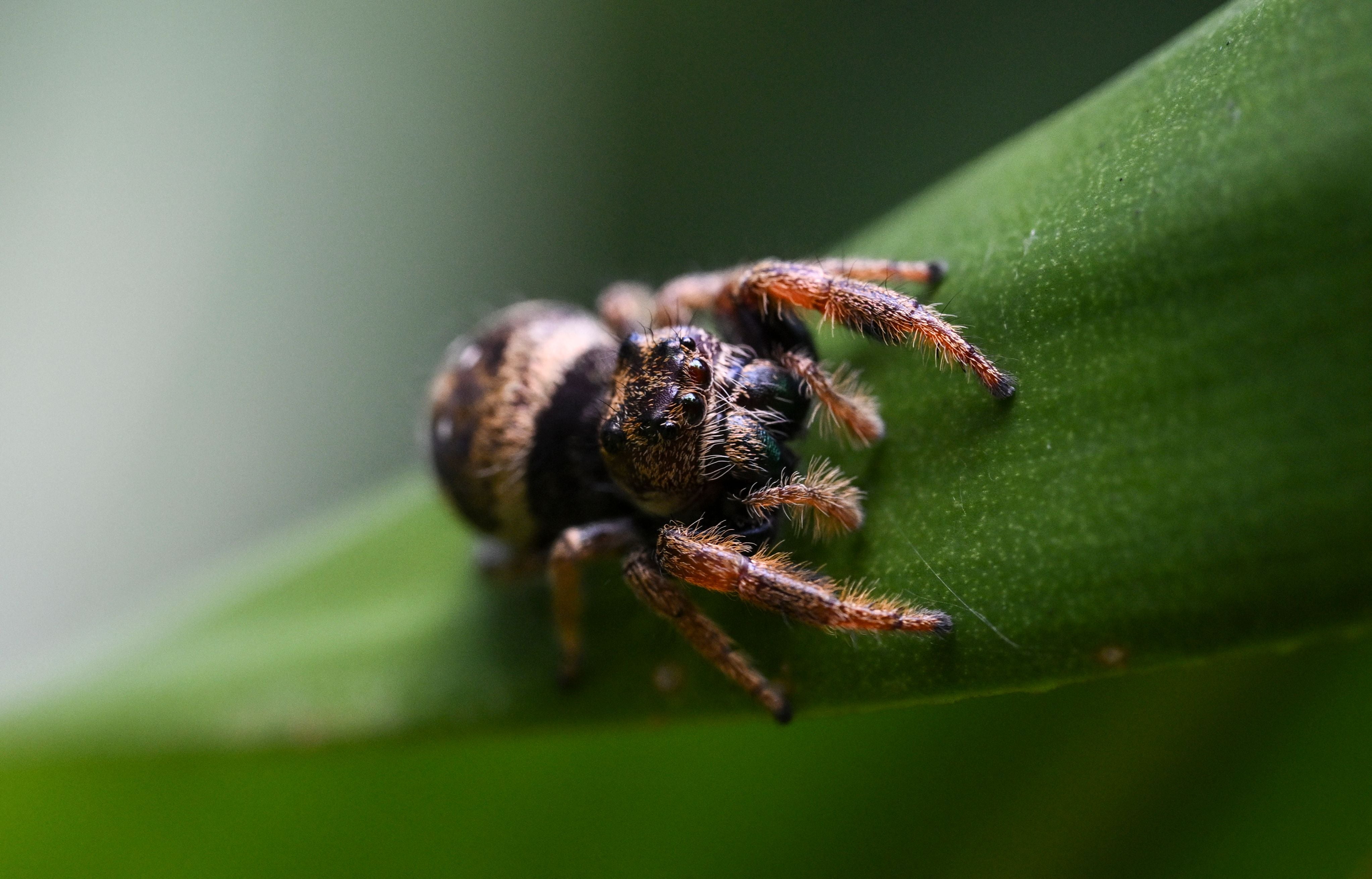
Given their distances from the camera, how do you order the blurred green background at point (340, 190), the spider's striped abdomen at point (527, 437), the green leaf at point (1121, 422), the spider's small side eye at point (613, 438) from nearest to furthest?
the green leaf at point (1121, 422)
the spider's small side eye at point (613, 438)
the spider's striped abdomen at point (527, 437)
the blurred green background at point (340, 190)

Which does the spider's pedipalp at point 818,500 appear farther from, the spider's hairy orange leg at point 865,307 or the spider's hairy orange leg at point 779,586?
the spider's hairy orange leg at point 865,307

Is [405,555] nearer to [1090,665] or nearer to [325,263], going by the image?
[1090,665]

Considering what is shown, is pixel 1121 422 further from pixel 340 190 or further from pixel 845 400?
pixel 340 190

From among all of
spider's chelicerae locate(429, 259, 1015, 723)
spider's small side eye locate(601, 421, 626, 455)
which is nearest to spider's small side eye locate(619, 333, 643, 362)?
spider's chelicerae locate(429, 259, 1015, 723)

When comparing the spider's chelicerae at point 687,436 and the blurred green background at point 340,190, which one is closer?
the spider's chelicerae at point 687,436

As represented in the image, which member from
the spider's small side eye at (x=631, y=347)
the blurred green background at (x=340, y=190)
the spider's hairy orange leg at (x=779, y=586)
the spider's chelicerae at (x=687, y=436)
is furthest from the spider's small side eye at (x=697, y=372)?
the blurred green background at (x=340, y=190)

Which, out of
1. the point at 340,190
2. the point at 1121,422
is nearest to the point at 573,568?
the point at 1121,422
